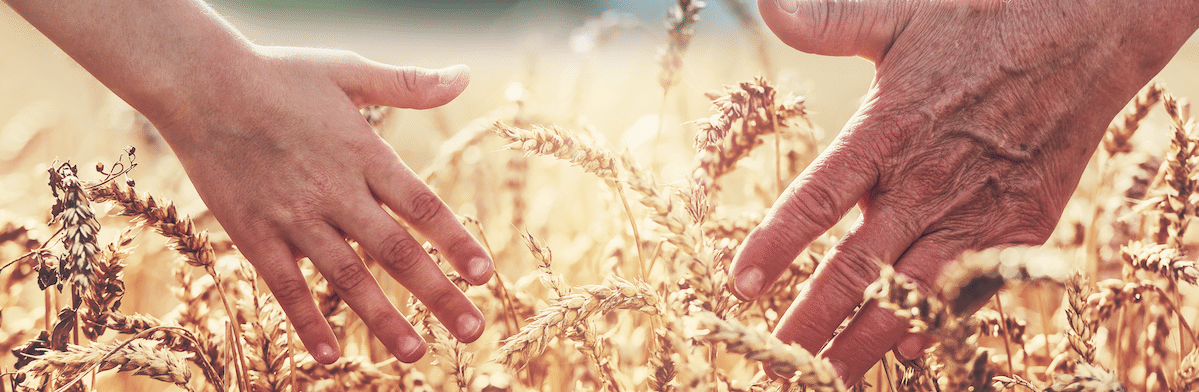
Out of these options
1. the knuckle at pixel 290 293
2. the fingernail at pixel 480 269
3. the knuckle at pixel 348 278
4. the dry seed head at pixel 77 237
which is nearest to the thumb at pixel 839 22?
the fingernail at pixel 480 269

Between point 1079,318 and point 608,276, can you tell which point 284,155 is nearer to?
point 608,276

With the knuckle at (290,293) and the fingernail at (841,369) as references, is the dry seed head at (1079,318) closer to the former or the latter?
the fingernail at (841,369)

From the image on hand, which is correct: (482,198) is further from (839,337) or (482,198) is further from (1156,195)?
(1156,195)

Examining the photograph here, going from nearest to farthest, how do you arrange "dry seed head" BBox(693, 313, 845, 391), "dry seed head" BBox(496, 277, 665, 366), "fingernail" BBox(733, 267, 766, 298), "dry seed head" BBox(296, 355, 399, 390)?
"dry seed head" BBox(693, 313, 845, 391), "dry seed head" BBox(496, 277, 665, 366), "fingernail" BBox(733, 267, 766, 298), "dry seed head" BBox(296, 355, 399, 390)

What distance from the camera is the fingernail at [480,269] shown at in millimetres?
1199

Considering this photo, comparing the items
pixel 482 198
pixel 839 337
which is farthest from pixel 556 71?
pixel 839 337

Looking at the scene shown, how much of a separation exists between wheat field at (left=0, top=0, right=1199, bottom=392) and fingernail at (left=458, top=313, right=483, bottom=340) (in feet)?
0.28

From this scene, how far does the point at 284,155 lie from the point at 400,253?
0.30m

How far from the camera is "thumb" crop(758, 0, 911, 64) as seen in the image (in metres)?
1.28

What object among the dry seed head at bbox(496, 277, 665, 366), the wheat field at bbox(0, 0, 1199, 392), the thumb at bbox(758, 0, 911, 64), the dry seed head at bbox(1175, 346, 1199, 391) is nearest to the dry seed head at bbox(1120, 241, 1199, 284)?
the wheat field at bbox(0, 0, 1199, 392)

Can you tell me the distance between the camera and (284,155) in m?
1.14

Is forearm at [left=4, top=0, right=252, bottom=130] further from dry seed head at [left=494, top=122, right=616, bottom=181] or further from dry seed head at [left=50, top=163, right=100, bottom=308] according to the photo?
dry seed head at [left=494, top=122, right=616, bottom=181]

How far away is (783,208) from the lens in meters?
1.20

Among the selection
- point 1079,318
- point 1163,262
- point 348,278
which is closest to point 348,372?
point 348,278
